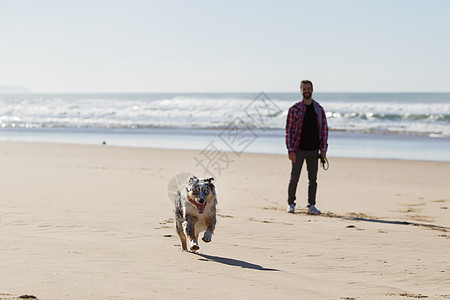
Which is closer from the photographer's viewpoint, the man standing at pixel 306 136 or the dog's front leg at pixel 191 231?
the dog's front leg at pixel 191 231

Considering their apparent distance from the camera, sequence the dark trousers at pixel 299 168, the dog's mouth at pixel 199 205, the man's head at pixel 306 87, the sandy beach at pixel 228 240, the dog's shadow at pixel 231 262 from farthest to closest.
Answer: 1. the dark trousers at pixel 299 168
2. the man's head at pixel 306 87
3. the dog's mouth at pixel 199 205
4. the dog's shadow at pixel 231 262
5. the sandy beach at pixel 228 240

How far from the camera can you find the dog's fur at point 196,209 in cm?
575

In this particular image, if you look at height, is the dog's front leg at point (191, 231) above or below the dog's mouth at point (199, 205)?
below

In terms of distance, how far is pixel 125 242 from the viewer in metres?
A: 6.37

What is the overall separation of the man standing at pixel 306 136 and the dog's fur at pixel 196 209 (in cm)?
338

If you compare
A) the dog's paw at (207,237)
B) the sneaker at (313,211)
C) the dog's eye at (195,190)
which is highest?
the dog's eye at (195,190)

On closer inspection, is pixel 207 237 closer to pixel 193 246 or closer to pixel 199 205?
pixel 193 246

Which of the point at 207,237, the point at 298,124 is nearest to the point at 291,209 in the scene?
the point at 298,124

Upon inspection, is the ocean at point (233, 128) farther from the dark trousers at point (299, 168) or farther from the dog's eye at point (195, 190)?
the dog's eye at point (195, 190)

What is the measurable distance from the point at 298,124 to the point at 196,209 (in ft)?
11.9

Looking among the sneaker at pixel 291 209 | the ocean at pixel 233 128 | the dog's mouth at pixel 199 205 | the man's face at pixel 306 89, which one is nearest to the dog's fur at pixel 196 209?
the dog's mouth at pixel 199 205

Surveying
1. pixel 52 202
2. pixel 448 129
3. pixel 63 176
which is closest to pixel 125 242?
pixel 52 202

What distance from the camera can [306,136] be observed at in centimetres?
920

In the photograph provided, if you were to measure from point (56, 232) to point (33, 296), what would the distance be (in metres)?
2.80
